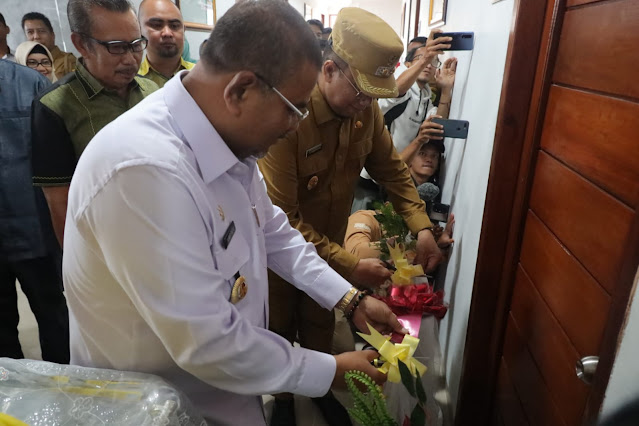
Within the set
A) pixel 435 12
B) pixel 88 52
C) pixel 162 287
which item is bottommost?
pixel 162 287

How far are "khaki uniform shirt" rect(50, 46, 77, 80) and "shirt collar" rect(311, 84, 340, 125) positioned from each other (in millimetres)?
3011

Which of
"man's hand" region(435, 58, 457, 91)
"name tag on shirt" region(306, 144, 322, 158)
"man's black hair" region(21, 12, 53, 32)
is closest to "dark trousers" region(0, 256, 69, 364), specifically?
"name tag on shirt" region(306, 144, 322, 158)

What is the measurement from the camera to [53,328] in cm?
194

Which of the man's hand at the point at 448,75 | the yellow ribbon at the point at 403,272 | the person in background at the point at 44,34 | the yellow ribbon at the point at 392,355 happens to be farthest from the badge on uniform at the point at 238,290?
the person in background at the point at 44,34

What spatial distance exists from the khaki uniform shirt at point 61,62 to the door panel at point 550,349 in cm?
381

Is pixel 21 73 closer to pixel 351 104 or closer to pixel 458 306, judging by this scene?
pixel 351 104

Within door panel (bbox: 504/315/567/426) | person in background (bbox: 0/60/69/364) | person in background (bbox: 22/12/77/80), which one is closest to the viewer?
door panel (bbox: 504/315/567/426)

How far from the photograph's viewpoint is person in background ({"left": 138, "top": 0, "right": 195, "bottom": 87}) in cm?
212

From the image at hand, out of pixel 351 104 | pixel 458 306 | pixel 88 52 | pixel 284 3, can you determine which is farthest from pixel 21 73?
pixel 458 306

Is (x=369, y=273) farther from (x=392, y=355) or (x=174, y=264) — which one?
(x=174, y=264)

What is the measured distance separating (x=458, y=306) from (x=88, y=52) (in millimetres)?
1738

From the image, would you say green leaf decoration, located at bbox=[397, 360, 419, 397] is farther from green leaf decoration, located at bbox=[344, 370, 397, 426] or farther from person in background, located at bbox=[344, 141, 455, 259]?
person in background, located at bbox=[344, 141, 455, 259]

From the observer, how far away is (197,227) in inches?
28.2

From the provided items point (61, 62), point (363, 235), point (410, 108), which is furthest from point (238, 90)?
point (61, 62)
